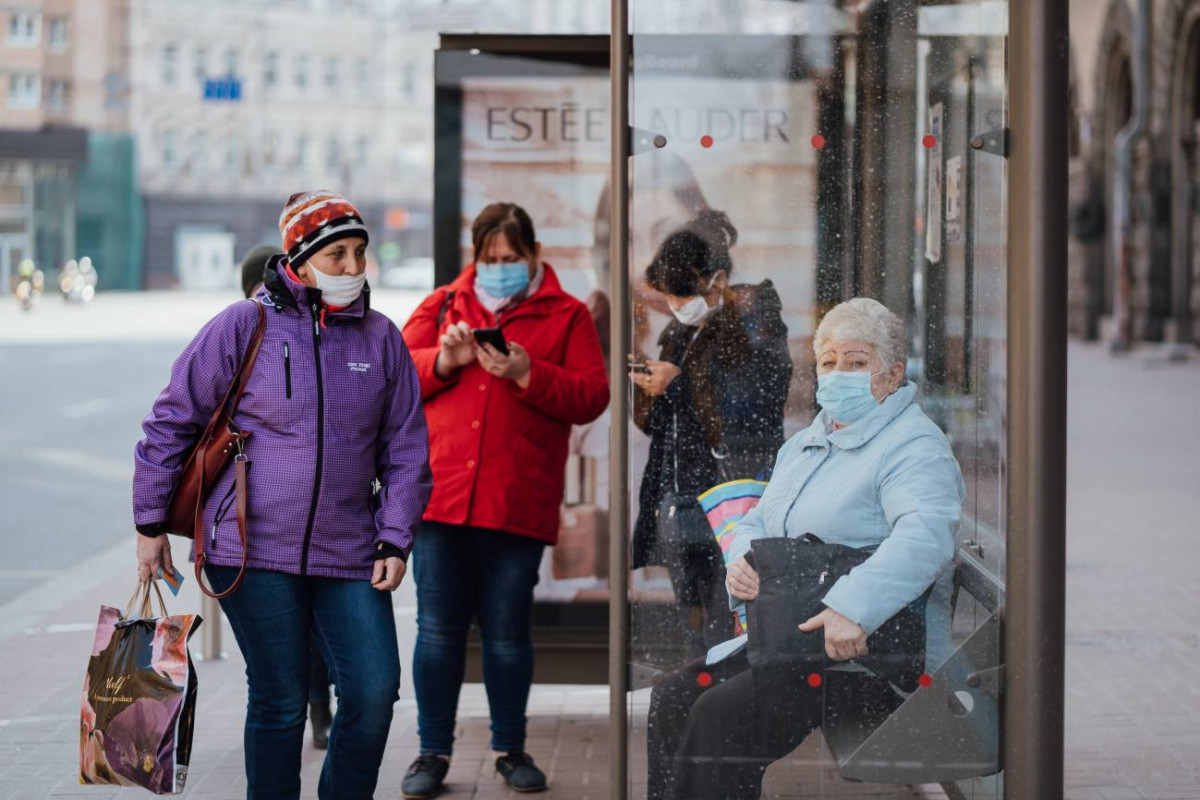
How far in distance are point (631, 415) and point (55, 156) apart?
5541 centimetres

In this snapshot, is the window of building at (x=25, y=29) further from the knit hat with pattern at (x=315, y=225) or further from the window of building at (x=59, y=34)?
the knit hat with pattern at (x=315, y=225)

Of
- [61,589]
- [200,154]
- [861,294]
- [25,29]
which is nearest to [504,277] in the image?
[861,294]

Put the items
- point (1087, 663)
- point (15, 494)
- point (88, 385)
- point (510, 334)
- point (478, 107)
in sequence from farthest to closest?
1. point (88, 385)
2. point (15, 494)
3. point (1087, 663)
4. point (478, 107)
5. point (510, 334)

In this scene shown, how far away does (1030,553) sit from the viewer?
3.49m

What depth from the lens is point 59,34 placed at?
2159 inches

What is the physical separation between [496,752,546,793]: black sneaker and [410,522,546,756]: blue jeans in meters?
0.08

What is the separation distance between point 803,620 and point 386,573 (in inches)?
36.8

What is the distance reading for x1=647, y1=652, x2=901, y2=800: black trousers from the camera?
3635 mm

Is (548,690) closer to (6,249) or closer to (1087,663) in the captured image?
(1087,663)

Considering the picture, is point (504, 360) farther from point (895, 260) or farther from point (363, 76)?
point (363, 76)

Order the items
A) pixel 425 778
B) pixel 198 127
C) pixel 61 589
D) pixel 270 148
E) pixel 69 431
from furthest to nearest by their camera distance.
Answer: pixel 270 148 < pixel 198 127 < pixel 69 431 < pixel 61 589 < pixel 425 778

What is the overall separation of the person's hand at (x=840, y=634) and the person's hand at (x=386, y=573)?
92 centimetres

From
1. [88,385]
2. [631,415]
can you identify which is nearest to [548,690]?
[631,415]

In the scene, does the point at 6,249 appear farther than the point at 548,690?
Yes
